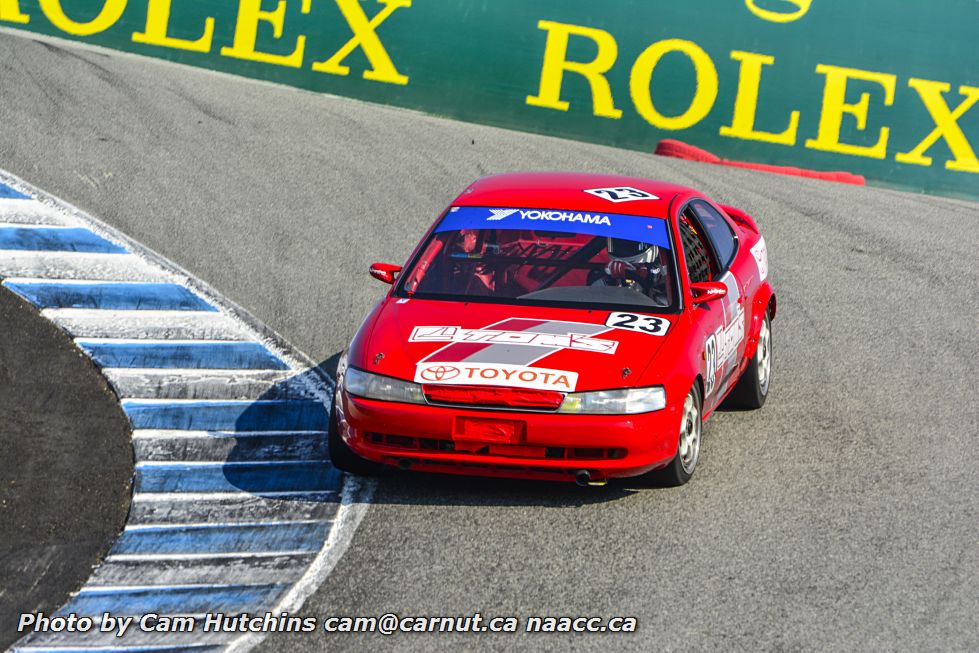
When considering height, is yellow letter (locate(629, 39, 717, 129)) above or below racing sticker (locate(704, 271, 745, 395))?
above

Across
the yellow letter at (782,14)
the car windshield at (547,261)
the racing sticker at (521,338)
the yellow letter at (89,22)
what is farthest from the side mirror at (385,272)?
the yellow letter at (89,22)

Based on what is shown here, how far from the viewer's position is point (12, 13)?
15070 mm

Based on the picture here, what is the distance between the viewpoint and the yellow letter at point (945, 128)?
14.3m

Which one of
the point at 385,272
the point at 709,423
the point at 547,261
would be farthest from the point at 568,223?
the point at 709,423

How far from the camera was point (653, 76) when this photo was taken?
14555mm

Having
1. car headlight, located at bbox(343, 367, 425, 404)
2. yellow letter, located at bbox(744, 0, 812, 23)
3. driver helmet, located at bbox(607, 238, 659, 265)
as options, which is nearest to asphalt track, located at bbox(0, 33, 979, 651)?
car headlight, located at bbox(343, 367, 425, 404)

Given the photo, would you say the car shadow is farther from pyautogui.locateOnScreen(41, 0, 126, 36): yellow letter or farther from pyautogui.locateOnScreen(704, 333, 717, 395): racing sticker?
pyautogui.locateOnScreen(41, 0, 126, 36): yellow letter

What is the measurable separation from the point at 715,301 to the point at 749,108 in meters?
7.32

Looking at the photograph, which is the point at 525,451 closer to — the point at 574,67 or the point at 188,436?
the point at 188,436

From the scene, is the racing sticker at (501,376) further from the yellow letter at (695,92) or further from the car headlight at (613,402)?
the yellow letter at (695,92)

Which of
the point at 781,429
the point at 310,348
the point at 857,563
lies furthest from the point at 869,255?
the point at 857,563

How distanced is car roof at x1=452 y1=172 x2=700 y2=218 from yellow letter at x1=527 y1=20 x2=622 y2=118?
6.22m

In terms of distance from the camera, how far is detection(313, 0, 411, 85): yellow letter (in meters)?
14.7

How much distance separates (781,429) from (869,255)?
4530mm
